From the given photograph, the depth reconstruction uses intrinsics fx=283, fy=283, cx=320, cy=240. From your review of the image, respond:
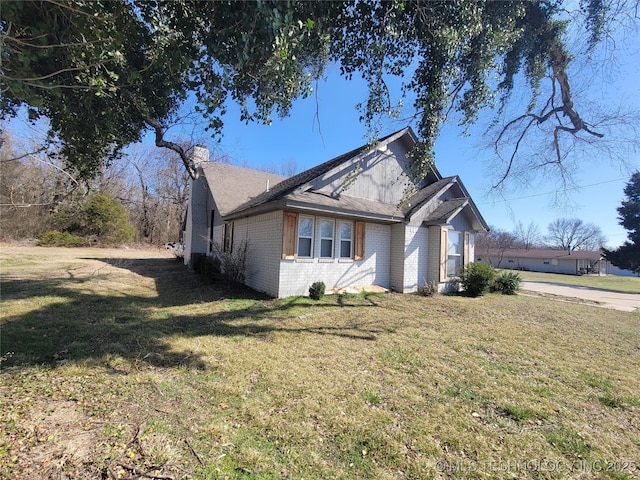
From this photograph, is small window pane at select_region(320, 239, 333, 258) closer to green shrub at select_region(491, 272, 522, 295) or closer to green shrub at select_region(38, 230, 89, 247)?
green shrub at select_region(491, 272, 522, 295)

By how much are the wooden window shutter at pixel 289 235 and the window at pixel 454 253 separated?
6945mm

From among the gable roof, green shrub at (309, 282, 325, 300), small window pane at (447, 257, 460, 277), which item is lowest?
green shrub at (309, 282, 325, 300)

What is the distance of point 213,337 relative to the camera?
544 cm

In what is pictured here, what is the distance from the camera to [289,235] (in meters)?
9.09

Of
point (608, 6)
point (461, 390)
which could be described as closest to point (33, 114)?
point (461, 390)

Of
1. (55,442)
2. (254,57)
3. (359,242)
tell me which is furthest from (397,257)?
(55,442)

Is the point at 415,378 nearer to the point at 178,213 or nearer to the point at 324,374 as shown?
the point at 324,374

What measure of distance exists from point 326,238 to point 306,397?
22.8ft

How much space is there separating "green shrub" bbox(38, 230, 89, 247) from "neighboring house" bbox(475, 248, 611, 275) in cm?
4961

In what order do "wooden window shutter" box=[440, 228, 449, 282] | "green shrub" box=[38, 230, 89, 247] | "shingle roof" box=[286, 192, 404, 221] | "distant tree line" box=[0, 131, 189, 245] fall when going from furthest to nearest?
"green shrub" box=[38, 230, 89, 247] < "distant tree line" box=[0, 131, 189, 245] < "wooden window shutter" box=[440, 228, 449, 282] < "shingle roof" box=[286, 192, 404, 221]

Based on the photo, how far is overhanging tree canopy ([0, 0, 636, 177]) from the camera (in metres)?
3.25

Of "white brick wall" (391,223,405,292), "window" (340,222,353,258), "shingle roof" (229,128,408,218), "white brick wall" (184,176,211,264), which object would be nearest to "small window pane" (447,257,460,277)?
"white brick wall" (391,223,405,292)

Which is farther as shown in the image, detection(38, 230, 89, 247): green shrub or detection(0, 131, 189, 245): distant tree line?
detection(38, 230, 89, 247): green shrub

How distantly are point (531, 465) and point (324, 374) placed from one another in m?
2.39
